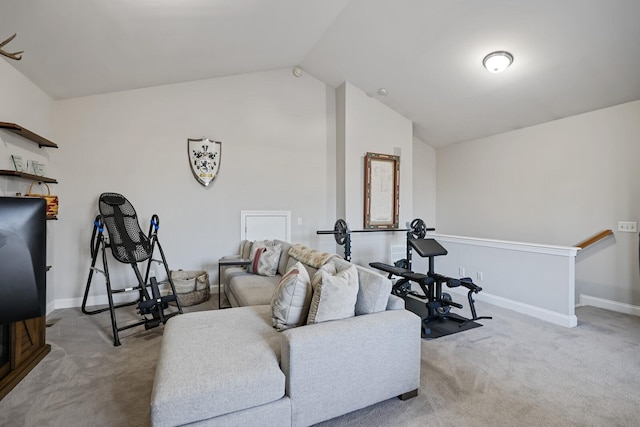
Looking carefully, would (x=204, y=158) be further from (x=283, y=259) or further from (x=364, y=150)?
(x=364, y=150)

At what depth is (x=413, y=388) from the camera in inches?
80.0

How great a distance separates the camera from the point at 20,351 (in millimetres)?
2342

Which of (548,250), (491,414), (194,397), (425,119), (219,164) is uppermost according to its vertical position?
(425,119)

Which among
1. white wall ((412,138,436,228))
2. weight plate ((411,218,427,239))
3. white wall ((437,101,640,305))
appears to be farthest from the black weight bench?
white wall ((412,138,436,228))

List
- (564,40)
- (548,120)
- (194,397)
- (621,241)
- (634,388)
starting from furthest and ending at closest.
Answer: (548,120)
(621,241)
(564,40)
(634,388)
(194,397)

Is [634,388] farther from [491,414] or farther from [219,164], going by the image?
[219,164]

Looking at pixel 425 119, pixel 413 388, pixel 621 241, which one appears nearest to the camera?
pixel 413 388

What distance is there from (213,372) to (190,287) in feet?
8.70

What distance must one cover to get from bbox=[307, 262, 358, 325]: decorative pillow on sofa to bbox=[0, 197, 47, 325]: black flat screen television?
1.31 m

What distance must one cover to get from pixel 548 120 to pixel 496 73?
1284 millimetres

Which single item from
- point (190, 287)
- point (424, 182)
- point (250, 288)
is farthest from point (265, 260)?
point (424, 182)

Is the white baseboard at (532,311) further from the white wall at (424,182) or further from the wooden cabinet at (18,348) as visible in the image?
the wooden cabinet at (18,348)

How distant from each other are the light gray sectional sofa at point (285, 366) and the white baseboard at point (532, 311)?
2367mm

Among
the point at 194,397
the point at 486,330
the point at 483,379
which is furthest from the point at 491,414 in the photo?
the point at 194,397
